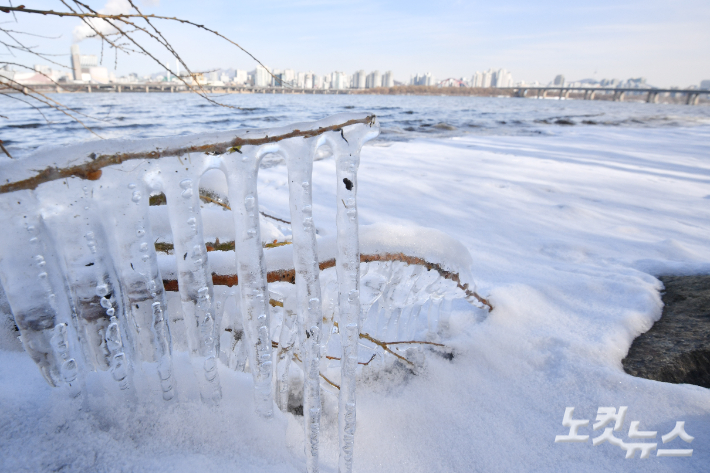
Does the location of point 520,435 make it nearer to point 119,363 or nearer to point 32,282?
point 119,363

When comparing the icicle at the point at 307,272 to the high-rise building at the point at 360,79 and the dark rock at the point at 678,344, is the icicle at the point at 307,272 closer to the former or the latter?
the dark rock at the point at 678,344

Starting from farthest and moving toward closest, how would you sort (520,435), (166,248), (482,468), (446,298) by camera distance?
(446,298) → (166,248) → (520,435) → (482,468)

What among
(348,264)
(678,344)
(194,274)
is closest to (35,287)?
(194,274)

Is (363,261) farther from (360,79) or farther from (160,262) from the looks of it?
(360,79)

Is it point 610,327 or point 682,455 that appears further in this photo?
point 610,327

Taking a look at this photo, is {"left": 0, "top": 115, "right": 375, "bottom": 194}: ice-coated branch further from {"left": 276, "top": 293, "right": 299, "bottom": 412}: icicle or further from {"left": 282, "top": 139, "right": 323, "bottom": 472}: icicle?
{"left": 276, "top": 293, "right": 299, "bottom": 412}: icicle

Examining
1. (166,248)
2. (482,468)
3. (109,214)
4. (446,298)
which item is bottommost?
(482,468)

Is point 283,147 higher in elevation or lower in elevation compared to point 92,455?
higher

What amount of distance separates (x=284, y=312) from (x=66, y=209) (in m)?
0.66

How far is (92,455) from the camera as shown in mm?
792

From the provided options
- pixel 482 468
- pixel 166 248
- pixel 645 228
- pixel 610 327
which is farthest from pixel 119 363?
pixel 645 228

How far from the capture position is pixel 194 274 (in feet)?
2.72

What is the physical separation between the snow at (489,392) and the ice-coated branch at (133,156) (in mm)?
427

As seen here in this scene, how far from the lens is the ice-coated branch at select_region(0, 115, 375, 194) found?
656 mm
